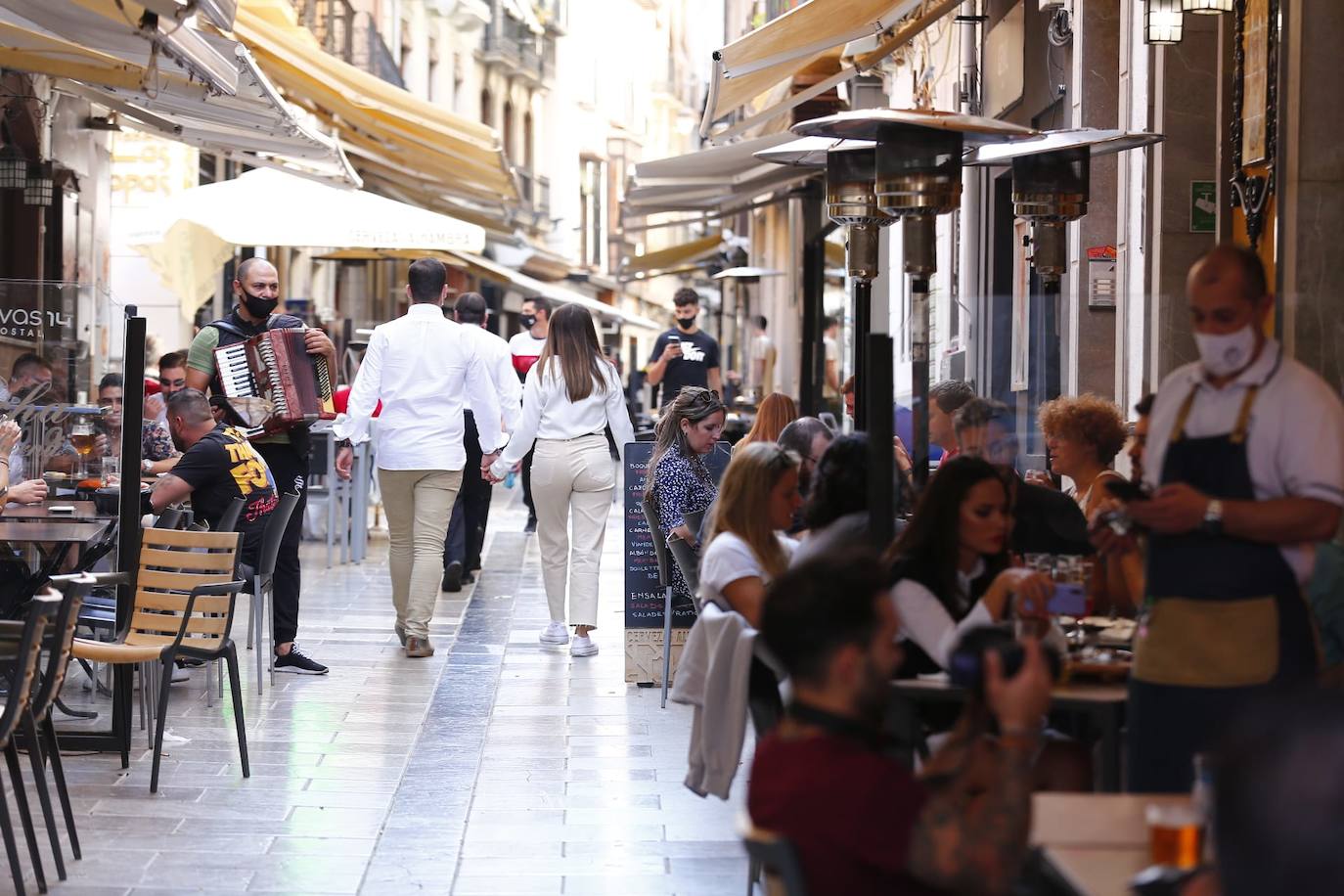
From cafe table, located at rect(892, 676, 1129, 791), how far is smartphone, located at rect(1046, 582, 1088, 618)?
15.2 inches

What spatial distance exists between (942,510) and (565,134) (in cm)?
4954

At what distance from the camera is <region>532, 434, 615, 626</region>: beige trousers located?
409 inches

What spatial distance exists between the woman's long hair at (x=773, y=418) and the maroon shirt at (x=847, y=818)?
568cm

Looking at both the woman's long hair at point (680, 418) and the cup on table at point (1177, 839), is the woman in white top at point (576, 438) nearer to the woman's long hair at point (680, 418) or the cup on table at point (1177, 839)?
the woman's long hair at point (680, 418)

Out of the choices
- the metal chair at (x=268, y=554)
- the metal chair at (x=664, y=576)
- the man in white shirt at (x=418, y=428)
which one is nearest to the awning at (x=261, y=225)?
the man in white shirt at (x=418, y=428)

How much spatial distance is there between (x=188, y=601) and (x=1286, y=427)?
446 cm

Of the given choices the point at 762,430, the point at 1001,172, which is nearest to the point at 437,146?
the point at 1001,172

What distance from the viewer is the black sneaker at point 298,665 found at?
9.75m

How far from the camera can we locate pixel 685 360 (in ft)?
51.5

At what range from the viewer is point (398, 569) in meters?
10.4

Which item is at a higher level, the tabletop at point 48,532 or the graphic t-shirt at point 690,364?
the graphic t-shirt at point 690,364

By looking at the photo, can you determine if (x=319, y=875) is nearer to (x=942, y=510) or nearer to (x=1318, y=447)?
(x=942, y=510)

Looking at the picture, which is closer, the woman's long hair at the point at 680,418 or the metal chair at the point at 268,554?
the woman's long hair at the point at 680,418

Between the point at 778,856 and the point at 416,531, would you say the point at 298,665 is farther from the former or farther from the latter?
the point at 778,856
